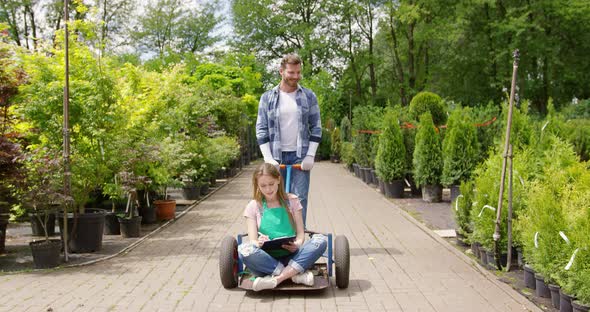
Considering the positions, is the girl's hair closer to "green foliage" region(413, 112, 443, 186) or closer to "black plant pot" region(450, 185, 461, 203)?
"black plant pot" region(450, 185, 461, 203)

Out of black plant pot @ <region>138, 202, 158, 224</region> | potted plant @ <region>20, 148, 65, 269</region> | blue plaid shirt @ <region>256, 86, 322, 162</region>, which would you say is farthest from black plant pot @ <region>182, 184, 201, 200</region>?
blue plaid shirt @ <region>256, 86, 322, 162</region>

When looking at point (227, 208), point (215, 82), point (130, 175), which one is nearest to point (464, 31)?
point (215, 82)

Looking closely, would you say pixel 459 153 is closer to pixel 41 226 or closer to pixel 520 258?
pixel 520 258

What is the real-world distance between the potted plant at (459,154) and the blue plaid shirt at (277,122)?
5.93m

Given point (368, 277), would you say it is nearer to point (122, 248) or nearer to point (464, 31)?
point (122, 248)

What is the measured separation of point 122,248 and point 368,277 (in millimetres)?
3340

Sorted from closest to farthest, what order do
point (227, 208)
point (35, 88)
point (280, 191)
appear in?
1. point (280, 191)
2. point (35, 88)
3. point (227, 208)

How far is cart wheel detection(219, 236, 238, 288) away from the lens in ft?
16.1

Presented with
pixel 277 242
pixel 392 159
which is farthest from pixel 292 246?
pixel 392 159

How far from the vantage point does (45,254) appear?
601cm

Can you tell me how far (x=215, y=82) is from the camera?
2447 cm

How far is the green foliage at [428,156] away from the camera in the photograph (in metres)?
11.7

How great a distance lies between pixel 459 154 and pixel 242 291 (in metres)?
7.26

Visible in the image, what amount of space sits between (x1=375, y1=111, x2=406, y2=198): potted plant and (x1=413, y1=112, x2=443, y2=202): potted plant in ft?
2.90
